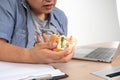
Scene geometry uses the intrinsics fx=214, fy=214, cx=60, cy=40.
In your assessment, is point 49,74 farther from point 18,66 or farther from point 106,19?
point 106,19

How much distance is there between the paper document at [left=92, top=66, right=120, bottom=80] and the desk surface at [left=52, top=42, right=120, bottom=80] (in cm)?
2

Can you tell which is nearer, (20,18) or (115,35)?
(20,18)

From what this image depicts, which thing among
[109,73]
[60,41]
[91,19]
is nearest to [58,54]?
[60,41]

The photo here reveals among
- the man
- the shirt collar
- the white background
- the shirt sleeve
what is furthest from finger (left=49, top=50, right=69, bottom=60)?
the white background

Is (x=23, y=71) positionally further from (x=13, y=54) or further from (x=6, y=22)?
→ (x=6, y=22)

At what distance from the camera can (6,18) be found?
847 millimetres

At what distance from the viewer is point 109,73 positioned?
0.59 metres

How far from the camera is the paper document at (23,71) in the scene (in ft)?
1.87

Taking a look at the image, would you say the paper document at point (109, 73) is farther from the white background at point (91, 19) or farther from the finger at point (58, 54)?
the white background at point (91, 19)

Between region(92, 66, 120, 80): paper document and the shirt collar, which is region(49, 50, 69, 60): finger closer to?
region(92, 66, 120, 80): paper document

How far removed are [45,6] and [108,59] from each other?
34 cm

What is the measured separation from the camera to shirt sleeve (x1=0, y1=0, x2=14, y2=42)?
31.9 inches

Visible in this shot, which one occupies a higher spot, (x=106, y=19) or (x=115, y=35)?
(x=106, y=19)

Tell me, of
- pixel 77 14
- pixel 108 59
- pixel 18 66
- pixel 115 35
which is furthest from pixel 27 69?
pixel 115 35
